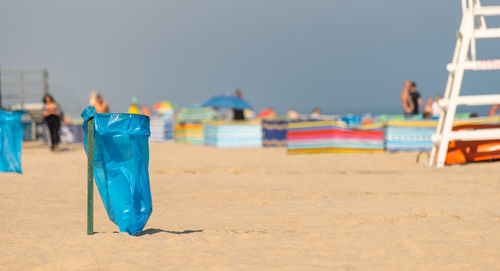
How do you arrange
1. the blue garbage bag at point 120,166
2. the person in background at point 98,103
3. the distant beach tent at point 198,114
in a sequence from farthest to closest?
the distant beach tent at point 198,114 < the person in background at point 98,103 < the blue garbage bag at point 120,166

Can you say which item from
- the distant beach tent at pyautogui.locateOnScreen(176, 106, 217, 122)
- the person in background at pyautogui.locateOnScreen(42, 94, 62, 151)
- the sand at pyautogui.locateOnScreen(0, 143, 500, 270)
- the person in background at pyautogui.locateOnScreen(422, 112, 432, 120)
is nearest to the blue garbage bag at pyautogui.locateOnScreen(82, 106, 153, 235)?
the sand at pyautogui.locateOnScreen(0, 143, 500, 270)

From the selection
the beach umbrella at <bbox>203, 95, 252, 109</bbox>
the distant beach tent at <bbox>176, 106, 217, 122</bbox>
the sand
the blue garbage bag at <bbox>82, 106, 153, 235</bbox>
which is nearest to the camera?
the sand

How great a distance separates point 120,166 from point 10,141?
19.7 feet

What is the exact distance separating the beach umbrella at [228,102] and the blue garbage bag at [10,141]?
434 inches

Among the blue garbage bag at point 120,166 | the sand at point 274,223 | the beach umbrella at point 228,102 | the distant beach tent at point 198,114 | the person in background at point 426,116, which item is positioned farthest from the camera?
the distant beach tent at point 198,114

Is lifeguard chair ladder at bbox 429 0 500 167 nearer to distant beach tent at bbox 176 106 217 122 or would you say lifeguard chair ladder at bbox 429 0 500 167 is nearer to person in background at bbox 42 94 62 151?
person in background at bbox 42 94 62 151

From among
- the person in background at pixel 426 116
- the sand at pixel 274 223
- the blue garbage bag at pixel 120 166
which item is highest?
the person in background at pixel 426 116

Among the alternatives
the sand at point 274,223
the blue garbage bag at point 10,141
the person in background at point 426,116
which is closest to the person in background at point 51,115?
the sand at point 274,223

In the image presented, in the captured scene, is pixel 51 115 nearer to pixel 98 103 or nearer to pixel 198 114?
pixel 98 103

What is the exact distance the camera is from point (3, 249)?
4742 millimetres

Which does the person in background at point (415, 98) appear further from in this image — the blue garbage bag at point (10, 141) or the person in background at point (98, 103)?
the blue garbage bag at point (10, 141)

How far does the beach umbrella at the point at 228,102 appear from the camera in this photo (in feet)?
69.4

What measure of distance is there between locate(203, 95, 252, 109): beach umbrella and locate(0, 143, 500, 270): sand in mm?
10580

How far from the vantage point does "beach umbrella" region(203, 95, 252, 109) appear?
21156 millimetres
